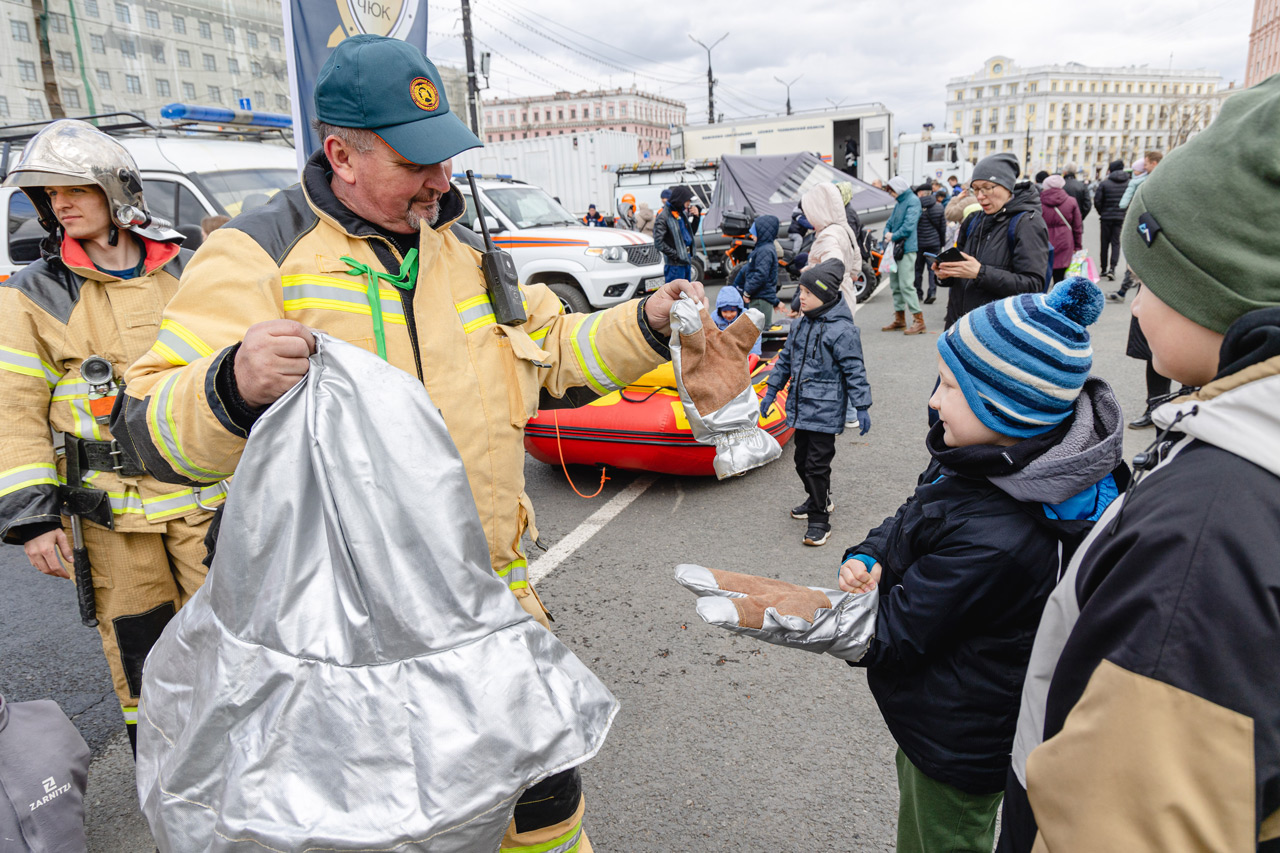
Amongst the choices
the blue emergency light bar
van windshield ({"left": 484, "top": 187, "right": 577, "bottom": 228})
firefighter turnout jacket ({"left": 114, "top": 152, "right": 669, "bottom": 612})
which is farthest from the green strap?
van windshield ({"left": 484, "top": 187, "right": 577, "bottom": 228})

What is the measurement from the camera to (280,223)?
1734 mm

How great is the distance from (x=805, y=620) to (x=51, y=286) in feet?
8.39

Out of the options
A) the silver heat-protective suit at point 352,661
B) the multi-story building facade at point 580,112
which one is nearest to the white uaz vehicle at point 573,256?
the silver heat-protective suit at point 352,661

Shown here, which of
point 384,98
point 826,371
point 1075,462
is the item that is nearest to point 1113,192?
point 826,371

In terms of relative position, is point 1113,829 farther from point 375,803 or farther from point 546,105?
point 546,105

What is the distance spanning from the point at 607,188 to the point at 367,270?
2038 centimetres

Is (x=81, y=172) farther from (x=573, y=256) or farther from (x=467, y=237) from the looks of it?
(x=573, y=256)

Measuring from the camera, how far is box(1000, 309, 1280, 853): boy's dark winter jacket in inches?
30.2

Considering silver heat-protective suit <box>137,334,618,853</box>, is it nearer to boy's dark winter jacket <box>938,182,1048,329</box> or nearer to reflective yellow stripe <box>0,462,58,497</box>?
reflective yellow stripe <box>0,462,58,497</box>

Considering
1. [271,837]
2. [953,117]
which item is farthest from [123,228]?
[953,117]

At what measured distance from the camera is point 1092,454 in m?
1.45

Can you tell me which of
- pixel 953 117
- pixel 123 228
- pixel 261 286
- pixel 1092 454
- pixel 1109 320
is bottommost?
pixel 1109 320

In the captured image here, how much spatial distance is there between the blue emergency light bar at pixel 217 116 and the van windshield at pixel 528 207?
10.1 ft

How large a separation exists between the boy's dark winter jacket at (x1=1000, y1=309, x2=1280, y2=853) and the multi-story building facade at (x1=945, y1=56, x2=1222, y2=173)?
12970 cm
